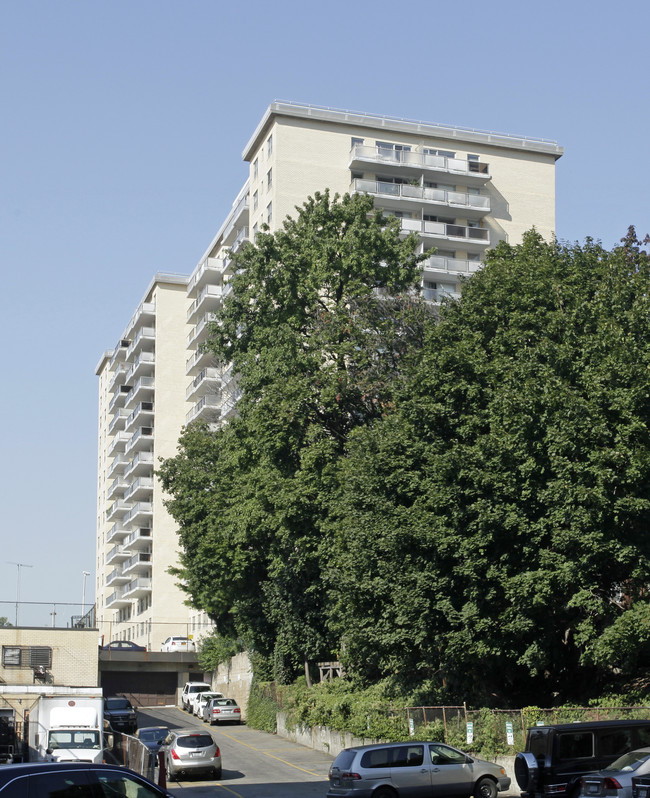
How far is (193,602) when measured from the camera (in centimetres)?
6844

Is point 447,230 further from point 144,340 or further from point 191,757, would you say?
point 191,757

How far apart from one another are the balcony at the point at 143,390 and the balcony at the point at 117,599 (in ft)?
64.4

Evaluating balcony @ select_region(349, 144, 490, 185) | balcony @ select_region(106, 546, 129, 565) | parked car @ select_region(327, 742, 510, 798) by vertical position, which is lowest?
parked car @ select_region(327, 742, 510, 798)

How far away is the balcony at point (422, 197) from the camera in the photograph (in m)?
75.1

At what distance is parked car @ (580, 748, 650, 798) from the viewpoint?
2028 centimetres

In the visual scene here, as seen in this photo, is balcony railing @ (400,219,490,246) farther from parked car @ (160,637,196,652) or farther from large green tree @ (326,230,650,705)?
large green tree @ (326,230,650,705)

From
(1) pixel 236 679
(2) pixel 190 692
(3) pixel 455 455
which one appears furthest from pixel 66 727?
(1) pixel 236 679

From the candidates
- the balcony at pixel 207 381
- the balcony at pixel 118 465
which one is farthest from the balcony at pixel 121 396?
the balcony at pixel 207 381

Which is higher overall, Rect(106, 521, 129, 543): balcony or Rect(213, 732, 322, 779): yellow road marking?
Rect(106, 521, 129, 543): balcony

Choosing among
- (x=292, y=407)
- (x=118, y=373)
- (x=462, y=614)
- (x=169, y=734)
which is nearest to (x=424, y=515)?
(x=462, y=614)

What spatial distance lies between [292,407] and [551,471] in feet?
47.7

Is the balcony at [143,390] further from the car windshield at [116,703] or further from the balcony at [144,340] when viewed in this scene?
the car windshield at [116,703]

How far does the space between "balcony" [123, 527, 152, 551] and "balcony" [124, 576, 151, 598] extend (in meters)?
3.06

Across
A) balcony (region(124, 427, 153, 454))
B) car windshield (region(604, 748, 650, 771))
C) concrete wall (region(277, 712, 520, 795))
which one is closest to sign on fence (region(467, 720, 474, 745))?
concrete wall (region(277, 712, 520, 795))
